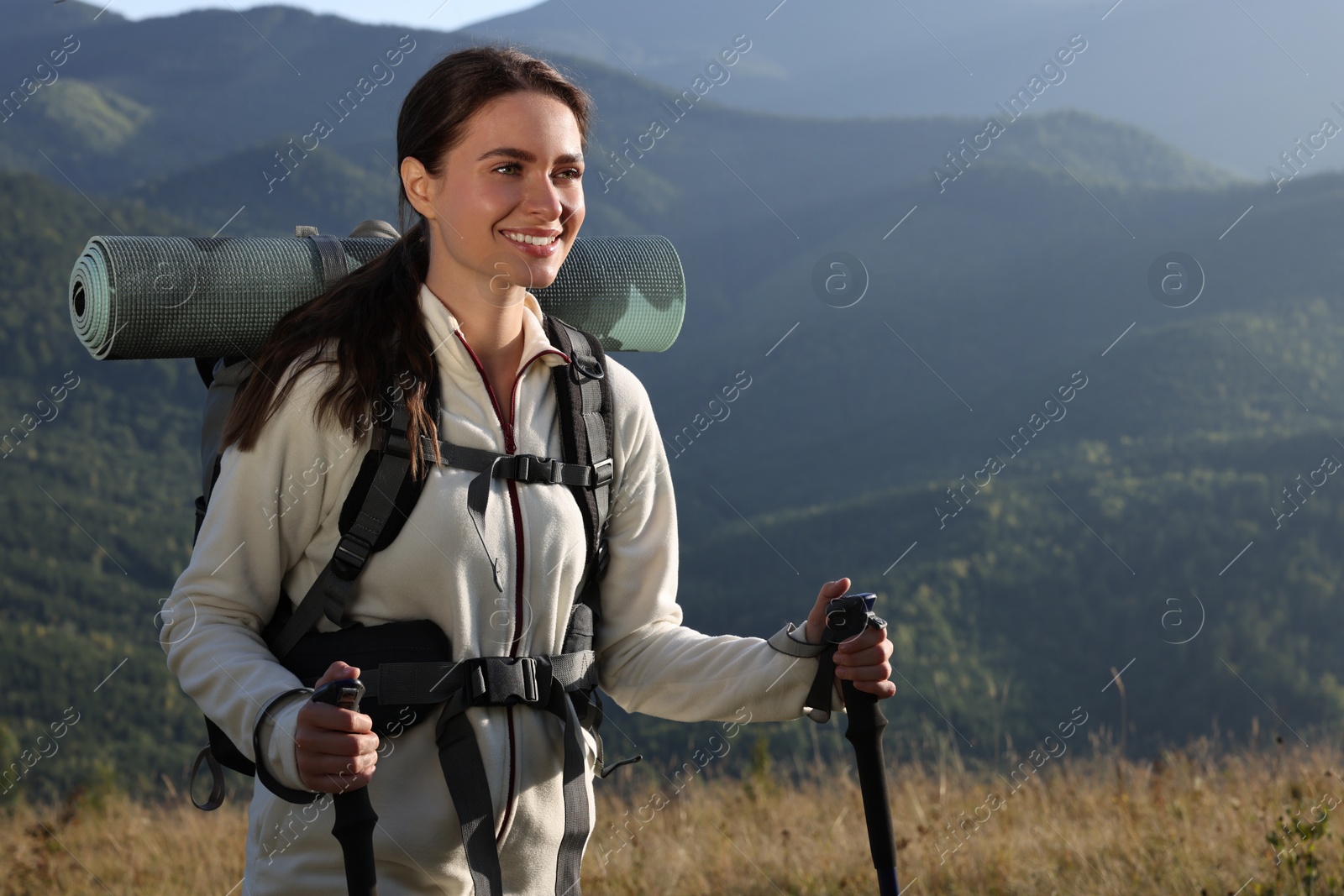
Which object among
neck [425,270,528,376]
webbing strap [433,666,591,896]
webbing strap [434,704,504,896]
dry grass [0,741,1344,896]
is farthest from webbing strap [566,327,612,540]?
dry grass [0,741,1344,896]

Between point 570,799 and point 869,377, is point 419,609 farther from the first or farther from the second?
point 869,377

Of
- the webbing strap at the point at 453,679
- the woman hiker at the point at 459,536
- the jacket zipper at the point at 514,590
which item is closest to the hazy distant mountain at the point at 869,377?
the woman hiker at the point at 459,536

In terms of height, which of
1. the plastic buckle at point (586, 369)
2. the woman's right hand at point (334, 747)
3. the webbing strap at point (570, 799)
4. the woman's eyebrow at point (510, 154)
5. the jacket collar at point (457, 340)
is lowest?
the webbing strap at point (570, 799)

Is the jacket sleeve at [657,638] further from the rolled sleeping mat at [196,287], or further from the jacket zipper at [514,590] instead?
the rolled sleeping mat at [196,287]

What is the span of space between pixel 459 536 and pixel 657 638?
50 cm

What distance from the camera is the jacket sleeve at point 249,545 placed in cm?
187

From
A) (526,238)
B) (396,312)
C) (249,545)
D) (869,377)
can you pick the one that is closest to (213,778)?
(249,545)

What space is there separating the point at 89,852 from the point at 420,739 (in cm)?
436

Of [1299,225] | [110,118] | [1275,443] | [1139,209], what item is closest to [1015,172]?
[1139,209]

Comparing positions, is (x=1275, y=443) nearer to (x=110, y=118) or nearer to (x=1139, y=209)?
(x=1139, y=209)

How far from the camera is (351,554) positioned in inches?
76.2

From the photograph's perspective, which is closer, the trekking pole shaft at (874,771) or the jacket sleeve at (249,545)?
the jacket sleeve at (249,545)

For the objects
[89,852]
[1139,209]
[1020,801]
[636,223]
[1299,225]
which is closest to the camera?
[1020,801]

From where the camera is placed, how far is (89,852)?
218 inches
